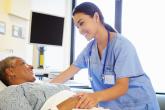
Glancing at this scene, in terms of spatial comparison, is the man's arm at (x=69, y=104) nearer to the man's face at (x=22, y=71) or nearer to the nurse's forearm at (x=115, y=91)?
the nurse's forearm at (x=115, y=91)

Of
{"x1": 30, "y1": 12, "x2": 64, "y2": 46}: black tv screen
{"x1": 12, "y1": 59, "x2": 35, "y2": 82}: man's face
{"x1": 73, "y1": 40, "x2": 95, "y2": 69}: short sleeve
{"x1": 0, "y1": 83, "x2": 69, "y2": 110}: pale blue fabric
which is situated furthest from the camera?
{"x1": 30, "y1": 12, "x2": 64, "y2": 46}: black tv screen

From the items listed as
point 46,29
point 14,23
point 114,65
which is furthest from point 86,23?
point 46,29

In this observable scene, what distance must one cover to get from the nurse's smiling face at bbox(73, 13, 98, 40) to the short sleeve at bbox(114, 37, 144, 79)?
0.62ft

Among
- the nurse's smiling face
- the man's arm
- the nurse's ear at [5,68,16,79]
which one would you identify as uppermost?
the nurse's smiling face

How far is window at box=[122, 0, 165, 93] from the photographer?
11.2ft

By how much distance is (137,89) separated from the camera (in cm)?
169

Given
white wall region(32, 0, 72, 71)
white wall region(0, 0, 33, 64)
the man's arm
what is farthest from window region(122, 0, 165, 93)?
the man's arm

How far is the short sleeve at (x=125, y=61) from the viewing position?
159 cm

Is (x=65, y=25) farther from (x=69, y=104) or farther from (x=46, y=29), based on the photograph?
(x=69, y=104)

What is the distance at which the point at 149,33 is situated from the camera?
A: 3500 mm

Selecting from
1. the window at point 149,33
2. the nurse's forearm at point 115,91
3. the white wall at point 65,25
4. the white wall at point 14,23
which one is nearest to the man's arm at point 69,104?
the nurse's forearm at point 115,91

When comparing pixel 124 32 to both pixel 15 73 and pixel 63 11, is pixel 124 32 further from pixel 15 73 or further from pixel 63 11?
pixel 15 73

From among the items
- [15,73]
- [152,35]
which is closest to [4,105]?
[15,73]

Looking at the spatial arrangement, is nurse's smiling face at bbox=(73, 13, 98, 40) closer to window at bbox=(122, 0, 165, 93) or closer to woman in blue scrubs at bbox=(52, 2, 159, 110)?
woman in blue scrubs at bbox=(52, 2, 159, 110)
